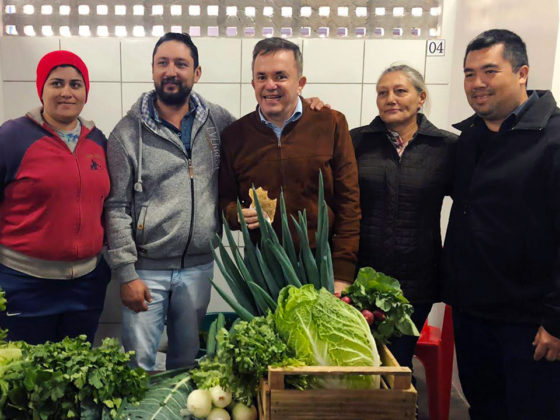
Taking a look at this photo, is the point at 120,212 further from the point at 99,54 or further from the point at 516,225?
the point at 99,54

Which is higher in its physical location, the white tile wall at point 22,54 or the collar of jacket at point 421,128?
the white tile wall at point 22,54

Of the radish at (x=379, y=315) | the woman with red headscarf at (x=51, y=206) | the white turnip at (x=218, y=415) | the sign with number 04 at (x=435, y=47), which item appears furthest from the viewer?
the sign with number 04 at (x=435, y=47)

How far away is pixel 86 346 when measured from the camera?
116 cm

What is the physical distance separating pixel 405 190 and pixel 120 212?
1118mm

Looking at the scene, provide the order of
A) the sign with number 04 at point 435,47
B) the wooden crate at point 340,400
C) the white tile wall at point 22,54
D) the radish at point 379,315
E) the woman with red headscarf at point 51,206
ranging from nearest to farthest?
the wooden crate at point 340,400
the radish at point 379,315
the woman with red headscarf at point 51,206
the white tile wall at point 22,54
the sign with number 04 at point 435,47

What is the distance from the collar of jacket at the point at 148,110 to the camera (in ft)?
6.65

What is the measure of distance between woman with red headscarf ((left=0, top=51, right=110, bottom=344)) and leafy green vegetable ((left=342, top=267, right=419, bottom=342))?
1.19 meters

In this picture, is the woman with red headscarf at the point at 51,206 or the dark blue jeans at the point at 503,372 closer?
the dark blue jeans at the point at 503,372

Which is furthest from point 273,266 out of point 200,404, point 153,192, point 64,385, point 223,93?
point 223,93

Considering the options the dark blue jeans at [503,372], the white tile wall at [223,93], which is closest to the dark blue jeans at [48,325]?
the dark blue jeans at [503,372]

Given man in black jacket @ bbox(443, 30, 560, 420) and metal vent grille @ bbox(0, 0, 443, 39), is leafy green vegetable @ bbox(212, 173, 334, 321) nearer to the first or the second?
man in black jacket @ bbox(443, 30, 560, 420)

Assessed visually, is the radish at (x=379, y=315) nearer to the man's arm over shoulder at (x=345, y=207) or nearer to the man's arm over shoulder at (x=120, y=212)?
the man's arm over shoulder at (x=345, y=207)

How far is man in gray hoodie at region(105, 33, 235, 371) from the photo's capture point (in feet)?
6.59

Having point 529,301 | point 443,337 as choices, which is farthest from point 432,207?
point 443,337
